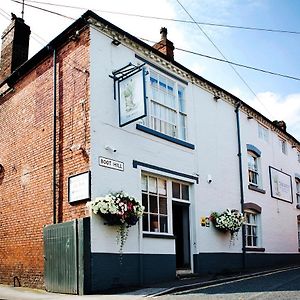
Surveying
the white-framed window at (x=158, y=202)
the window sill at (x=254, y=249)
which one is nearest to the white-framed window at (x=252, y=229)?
the window sill at (x=254, y=249)

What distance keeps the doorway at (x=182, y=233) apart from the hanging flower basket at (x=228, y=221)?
1.17 m

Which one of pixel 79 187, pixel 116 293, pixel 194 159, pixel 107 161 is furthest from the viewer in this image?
pixel 194 159

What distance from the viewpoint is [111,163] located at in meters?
11.5

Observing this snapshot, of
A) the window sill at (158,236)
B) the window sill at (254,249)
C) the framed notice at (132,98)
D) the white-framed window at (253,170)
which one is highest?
the framed notice at (132,98)

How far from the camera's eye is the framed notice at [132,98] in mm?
11195

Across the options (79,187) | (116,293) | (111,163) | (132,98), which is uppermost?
(132,98)

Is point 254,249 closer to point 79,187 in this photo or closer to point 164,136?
point 164,136

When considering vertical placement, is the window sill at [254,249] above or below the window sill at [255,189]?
below

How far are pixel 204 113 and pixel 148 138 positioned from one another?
12.8ft

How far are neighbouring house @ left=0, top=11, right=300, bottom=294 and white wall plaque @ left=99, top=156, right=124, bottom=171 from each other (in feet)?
0.10

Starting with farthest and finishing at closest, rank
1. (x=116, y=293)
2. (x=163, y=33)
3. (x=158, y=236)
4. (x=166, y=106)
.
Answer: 1. (x=163, y=33)
2. (x=166, y=106)
3. (x=158, y=236)
4. (x=116, y=293)

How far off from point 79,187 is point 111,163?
1.08 metres

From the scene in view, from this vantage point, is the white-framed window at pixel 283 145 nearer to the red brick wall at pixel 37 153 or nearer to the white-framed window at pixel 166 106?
the white-framed window at pixel 166 106

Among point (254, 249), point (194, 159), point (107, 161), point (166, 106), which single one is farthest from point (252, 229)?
point (107, 161)
